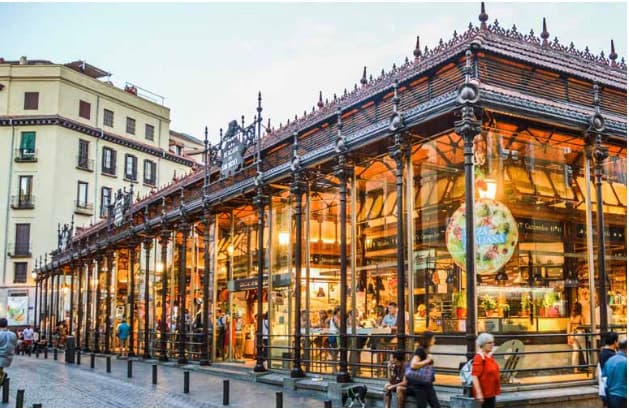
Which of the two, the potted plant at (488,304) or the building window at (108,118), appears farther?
the building window at (108,118)

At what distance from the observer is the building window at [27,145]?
5803 centimetres

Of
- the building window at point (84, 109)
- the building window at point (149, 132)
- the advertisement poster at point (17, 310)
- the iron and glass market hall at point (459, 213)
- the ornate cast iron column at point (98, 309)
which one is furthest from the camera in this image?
→ the building window at point (149, 132)

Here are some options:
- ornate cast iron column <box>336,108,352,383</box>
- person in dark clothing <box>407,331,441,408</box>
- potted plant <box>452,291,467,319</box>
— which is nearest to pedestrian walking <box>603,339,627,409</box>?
person in dark clothing <box>407,331,441,408</box>

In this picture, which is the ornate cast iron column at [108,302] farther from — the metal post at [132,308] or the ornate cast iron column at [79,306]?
the ornate cast iron column at [79,306]

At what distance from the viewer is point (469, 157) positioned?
Result: 14.0 meters

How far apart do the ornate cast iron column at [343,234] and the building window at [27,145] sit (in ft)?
150

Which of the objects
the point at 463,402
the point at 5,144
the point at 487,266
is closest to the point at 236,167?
the point at 487,266

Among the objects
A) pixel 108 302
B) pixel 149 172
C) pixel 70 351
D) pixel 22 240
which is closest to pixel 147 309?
pixel 70 351

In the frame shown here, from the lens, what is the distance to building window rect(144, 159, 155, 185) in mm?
67000

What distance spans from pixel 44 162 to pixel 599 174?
49.9m

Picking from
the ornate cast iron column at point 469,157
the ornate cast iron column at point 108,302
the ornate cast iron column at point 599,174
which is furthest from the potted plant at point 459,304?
the ornate cast iron column at point 108,302

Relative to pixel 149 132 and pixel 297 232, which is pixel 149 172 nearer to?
pixel 149 132

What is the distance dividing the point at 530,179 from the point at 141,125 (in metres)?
54.9

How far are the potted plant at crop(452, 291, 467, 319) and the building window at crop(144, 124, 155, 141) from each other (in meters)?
55.5
